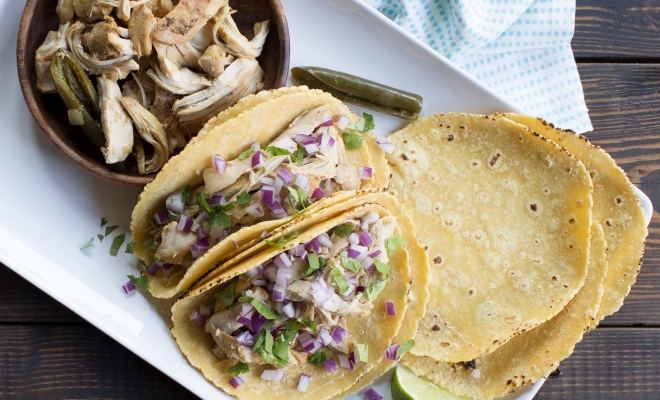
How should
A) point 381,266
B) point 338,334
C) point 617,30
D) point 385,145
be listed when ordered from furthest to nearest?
point 617,30 → point 385,145 → point 338,334 → point 381,266

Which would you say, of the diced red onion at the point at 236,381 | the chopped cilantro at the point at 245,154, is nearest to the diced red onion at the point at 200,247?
the chopped cilantro at the point at 245,154

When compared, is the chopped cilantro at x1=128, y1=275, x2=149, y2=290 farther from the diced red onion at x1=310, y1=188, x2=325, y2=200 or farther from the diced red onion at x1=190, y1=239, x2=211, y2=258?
the diced red onion at x1=310, y1=188, x2=325, y2=200

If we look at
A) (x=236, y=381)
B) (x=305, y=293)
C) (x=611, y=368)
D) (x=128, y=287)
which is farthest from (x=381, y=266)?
(x=611, y=368)

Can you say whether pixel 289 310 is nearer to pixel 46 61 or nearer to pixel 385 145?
pixel 385 145

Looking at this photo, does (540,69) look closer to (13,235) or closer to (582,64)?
(582,64)

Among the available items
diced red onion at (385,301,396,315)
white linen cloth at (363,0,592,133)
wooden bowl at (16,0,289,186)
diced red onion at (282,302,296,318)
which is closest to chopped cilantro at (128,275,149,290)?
wooden bowl at (16,0,289,186)

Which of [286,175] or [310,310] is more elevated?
[286,175]

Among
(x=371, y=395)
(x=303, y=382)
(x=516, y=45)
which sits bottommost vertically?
(x=371, y=395)
